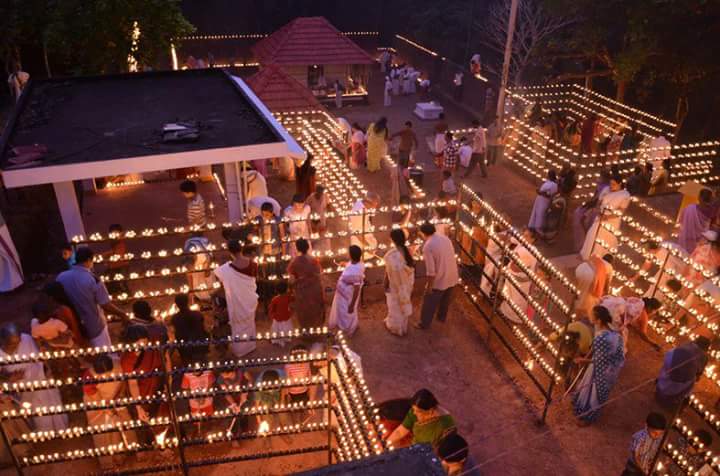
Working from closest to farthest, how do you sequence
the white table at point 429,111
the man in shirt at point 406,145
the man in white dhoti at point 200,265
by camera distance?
the man in white dhoti at point 200,265 → the man in shirt at point 406,145 → the white table at point 429,111

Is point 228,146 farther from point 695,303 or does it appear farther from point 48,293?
point 695,303

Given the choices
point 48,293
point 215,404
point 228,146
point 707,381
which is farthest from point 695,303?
point 48,293

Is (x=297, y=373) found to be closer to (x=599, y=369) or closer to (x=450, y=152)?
(x=599, y=369)

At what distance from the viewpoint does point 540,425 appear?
288 inches

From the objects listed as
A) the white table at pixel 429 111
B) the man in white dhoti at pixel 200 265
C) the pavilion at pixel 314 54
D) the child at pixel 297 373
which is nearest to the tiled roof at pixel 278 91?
the pavilion at pixel 314 54

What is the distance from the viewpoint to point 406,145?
1475cm

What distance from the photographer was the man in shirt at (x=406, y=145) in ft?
48.0

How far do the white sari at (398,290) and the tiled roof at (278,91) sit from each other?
7.36 metres

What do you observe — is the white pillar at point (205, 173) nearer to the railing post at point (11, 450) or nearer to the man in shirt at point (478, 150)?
the man in shirt at point (478, 150)

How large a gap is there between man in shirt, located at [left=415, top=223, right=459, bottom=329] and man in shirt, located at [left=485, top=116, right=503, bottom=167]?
788 centimetres

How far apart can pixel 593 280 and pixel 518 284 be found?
3.58 feet

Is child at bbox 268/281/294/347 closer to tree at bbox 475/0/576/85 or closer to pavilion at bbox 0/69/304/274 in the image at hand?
pavilion at bbox 0/69/304/274

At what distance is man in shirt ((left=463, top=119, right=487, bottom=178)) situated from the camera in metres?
14.5

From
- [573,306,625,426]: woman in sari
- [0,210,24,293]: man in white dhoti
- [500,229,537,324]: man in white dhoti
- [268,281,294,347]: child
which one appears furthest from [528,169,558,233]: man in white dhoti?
[0,210,24,293]: man in white dhoti
